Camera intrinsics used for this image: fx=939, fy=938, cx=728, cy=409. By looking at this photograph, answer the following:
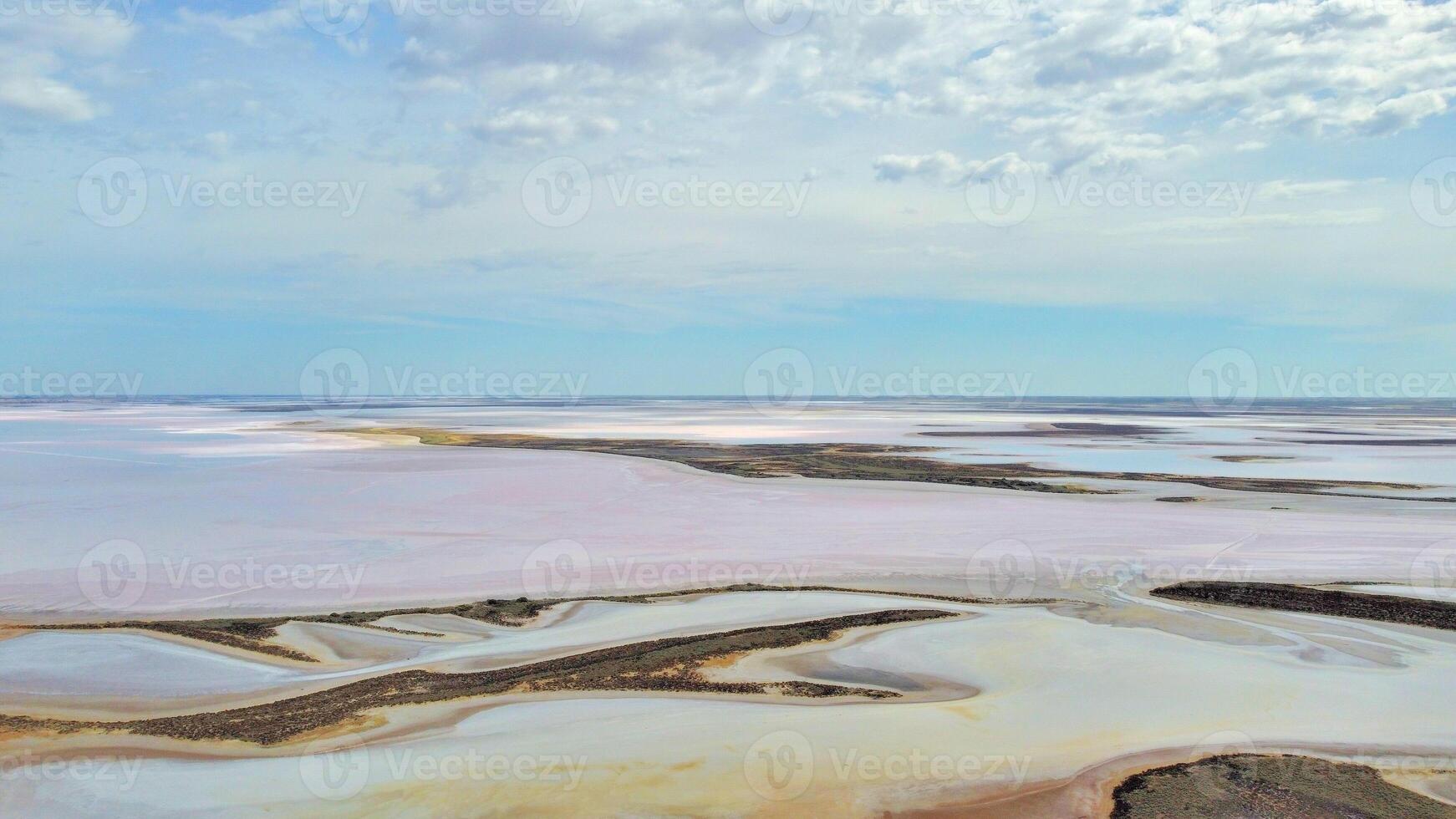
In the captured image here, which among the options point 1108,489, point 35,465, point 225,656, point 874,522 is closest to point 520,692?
point 225,656

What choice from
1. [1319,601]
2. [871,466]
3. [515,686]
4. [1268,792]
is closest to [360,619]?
[515,686]

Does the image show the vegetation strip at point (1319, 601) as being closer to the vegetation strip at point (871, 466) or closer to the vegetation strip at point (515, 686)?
the vegetation strip at point (515, 686)

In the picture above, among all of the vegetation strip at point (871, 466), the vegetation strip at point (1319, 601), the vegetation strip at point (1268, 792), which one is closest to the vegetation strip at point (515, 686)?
the vegetation strip at point (1268, 792)

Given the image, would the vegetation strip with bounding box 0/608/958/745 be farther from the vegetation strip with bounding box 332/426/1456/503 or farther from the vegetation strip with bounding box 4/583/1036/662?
the vegetation strip with bounding box 332/426/1456/503

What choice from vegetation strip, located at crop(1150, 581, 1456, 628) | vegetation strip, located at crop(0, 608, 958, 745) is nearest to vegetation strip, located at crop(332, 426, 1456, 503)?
vegetation strip, located at crop(1150, 581, 1456, 628)

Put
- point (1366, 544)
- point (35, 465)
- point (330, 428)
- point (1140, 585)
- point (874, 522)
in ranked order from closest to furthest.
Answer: point (1140, 585) < point (1366, 544) < point (874, 522) < point (35, 465) < point (330, 428)

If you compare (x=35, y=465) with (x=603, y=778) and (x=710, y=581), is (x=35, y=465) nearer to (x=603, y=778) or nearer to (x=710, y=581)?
(x=710, y=581)
